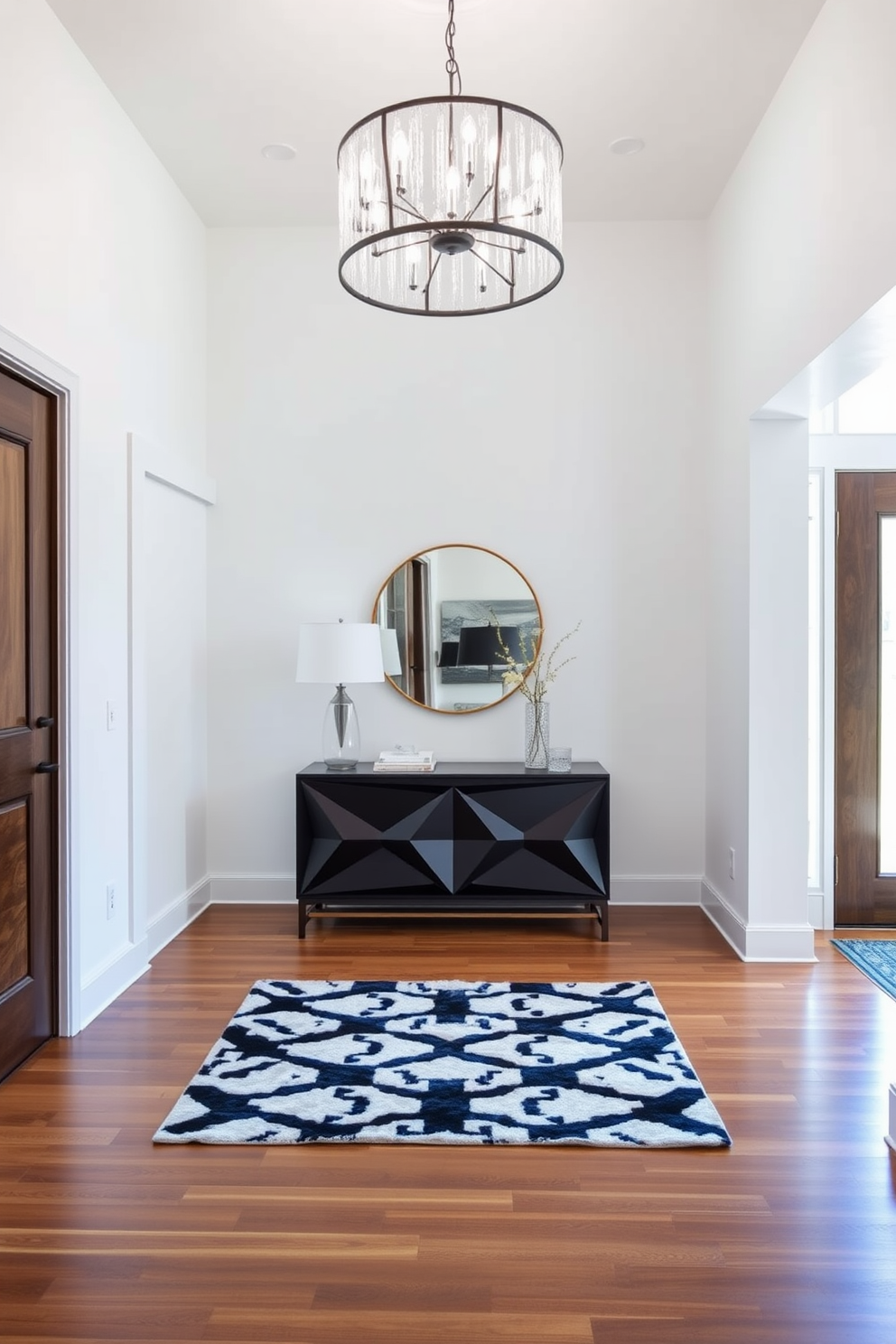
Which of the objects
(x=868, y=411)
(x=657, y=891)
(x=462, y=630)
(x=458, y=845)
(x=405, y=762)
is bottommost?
(x=657, y=891)

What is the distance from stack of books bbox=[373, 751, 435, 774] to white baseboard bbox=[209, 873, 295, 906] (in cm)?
86

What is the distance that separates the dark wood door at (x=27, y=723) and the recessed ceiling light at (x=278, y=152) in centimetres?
163

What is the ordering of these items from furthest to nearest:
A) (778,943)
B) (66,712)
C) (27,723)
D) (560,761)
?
(560,761) → (778,943) → (66,712) → (27,723)

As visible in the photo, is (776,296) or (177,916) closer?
(776,296)

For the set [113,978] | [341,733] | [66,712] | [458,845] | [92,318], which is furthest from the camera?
[341,733]

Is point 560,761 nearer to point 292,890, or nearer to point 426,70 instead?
point 292,890

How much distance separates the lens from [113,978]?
3.53 metres

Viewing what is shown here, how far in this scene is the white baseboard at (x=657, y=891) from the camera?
4762mm

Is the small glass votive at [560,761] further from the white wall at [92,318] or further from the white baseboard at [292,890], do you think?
the white wall at [92,318]

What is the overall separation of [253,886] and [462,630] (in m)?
1.64

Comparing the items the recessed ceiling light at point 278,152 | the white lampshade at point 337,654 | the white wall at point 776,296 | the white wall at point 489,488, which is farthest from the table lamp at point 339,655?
the recessed ceiling light at point 278,152

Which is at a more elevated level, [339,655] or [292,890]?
[339,655]

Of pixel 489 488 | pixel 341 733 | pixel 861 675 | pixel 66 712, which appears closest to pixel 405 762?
pixel 341 733

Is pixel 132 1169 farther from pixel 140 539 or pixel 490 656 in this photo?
pixel 490 656
